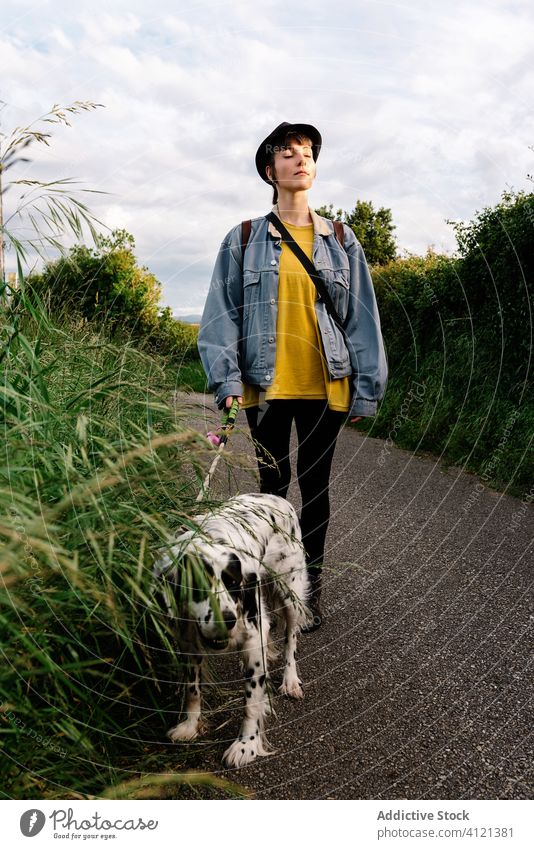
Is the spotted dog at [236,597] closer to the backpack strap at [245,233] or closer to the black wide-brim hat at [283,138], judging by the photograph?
the backpack strap at [245,233]

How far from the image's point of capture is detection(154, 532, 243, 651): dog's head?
92.9 inches

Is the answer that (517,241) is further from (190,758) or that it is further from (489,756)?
(190,758)

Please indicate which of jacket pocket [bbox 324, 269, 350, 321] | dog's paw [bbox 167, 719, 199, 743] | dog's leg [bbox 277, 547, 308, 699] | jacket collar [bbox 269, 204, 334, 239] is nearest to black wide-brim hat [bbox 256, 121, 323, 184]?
jacket collar [bbox 269, 204, 334, 239]

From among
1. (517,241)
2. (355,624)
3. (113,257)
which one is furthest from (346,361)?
(517,241)

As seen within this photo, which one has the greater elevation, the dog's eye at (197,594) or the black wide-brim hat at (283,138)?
the black wide-brim hat at (283,138)

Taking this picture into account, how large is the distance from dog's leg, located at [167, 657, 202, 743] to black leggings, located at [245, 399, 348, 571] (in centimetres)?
104

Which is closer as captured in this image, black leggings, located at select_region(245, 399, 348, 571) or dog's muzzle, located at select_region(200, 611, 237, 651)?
dog's muzzle, located at select_region(200, 611, 237, 651)

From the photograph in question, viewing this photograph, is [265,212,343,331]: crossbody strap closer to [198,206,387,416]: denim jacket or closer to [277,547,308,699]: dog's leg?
[198,206,387,416]: denim jacket

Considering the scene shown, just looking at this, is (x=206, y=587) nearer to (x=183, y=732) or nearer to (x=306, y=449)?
(x=183, y=732)

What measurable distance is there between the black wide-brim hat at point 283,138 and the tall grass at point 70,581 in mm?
1644

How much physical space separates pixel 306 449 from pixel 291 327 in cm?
66

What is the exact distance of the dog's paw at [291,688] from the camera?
3.11 meters

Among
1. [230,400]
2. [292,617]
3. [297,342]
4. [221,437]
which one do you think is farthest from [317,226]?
[292,617]

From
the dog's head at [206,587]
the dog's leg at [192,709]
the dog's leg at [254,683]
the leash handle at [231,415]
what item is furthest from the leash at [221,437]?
the dog's leg at [192,709]
